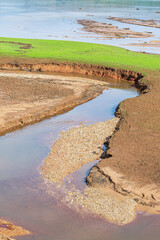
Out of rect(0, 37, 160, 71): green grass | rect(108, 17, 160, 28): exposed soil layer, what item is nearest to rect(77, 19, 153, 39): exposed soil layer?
rect(108, 17, 160, 28): exposed soil layer

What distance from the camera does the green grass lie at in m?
29.3

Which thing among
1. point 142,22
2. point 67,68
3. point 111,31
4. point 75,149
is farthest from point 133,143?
point 142,22

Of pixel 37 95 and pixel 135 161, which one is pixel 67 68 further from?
pixel 135 161

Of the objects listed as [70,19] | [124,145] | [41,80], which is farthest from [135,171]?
[70,19]

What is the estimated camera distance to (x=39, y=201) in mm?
11094

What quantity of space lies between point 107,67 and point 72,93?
6.94 meters

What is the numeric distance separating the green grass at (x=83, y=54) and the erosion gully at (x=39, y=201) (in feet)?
44.4

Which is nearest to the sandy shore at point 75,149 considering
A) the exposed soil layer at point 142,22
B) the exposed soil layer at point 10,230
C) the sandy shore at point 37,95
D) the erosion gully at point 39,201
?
the erosion gully at point 39,201

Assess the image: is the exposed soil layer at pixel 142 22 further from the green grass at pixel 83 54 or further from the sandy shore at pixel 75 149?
the sandy shore at pixel 75 149

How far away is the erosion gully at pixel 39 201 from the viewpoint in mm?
9680

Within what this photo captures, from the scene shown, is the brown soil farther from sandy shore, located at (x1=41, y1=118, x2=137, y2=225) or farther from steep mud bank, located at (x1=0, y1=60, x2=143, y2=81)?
steep mud bank, located at (x1=0, y1=60, x2=143, y2=81)

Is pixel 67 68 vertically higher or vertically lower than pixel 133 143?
higher

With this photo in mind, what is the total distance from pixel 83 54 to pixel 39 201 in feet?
74.8

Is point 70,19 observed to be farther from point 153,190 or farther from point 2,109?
point 153,190
